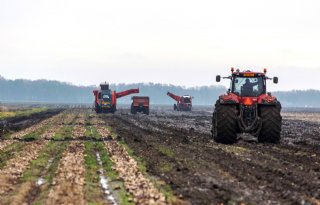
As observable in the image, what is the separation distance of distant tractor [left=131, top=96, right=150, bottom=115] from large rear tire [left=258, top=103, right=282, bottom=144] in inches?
1782

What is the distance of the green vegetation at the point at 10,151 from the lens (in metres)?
18.1

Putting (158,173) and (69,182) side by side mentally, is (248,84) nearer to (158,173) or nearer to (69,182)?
(158,173)

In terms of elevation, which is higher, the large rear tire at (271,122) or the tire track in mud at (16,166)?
the large rear tire at (271,122)

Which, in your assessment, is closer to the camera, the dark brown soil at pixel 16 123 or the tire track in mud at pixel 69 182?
the tire track in mud at pixel 69 182

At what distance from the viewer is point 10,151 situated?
21.1 m

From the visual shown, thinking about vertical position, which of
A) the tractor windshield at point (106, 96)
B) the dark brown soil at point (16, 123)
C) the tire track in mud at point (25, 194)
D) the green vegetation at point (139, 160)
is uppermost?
the tractor windshield at point (106, 96)

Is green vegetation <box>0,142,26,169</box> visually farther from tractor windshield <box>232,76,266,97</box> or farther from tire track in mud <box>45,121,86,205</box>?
tractor windshield <box>232,76,266,97</box>

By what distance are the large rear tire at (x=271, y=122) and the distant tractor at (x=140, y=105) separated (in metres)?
45.3

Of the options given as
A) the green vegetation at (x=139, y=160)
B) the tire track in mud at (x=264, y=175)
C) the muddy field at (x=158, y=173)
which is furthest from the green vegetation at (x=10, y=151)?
the tire track in mud at (x=264, y=175)

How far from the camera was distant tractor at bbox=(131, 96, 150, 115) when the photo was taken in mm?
67738

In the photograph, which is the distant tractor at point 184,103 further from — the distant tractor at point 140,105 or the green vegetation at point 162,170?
the green vegetation at point 162,170

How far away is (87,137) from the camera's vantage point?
27906 millimetres

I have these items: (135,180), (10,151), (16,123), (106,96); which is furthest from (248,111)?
(106,96)

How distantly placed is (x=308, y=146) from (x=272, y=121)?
2125mm
